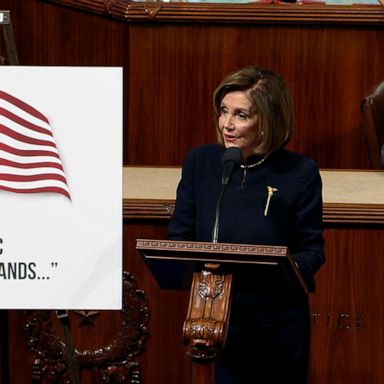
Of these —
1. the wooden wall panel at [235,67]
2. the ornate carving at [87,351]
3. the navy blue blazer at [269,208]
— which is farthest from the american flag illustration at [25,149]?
the wooden wall panel at [235,67]

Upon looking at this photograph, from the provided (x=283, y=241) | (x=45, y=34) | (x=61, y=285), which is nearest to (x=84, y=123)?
(x=61, y=285)

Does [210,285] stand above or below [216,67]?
below

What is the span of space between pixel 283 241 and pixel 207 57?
7.82ft

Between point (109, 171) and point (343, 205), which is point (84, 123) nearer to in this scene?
point (109, 171)

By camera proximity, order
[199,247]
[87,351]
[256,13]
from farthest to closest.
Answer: [256,13] < [87,351] < [199,247]

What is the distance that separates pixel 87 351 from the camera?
13.5 ft

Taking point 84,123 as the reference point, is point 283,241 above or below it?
below

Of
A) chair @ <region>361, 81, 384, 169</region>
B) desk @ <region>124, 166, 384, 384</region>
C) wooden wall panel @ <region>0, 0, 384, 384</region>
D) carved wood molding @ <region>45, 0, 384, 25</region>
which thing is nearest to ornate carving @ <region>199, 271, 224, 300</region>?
desk @ <region>124, 166, 384, 384</region>

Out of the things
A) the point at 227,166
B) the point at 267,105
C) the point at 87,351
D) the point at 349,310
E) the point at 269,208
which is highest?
the point at 267,105

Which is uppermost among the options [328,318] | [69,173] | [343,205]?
[69,173]

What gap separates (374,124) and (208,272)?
7.07 ft

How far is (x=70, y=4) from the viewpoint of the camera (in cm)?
574

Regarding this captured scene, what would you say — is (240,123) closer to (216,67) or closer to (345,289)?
(345,289)

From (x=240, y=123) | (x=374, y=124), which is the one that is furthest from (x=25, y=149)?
(x=374, y=124)
